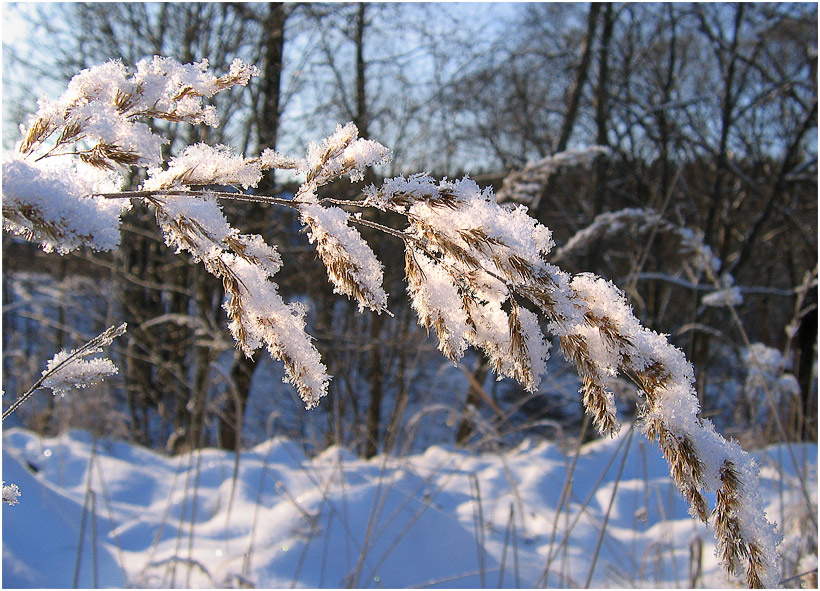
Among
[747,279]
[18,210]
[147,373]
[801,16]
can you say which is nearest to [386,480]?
[18,210]

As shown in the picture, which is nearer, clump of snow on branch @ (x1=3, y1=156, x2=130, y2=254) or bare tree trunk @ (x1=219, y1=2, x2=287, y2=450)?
clump of snow on branch @ (x1=3, y1=156, x2=130, y2=254)

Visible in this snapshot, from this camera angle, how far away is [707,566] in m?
2.10

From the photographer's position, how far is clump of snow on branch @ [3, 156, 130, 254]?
0.37m

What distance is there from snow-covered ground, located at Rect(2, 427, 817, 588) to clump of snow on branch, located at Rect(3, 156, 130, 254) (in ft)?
4.06

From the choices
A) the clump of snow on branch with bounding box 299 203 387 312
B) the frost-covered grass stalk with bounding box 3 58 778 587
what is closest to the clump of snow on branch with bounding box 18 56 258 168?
the frost-covered grass stalk with bounding box 3 58 778 587

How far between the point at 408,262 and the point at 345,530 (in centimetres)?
174

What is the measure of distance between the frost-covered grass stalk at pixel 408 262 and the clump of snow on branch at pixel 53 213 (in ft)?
0.13

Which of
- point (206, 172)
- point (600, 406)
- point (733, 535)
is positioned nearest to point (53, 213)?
point (206, 172)

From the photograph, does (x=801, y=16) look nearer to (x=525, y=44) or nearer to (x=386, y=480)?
(x=525, y=44)

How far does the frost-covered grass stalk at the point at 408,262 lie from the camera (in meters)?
0.48

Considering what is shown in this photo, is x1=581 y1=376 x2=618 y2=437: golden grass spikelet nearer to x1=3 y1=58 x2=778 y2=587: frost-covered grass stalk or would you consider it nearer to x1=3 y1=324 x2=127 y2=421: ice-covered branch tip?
x1=3 y1=58 x2=778 y2=587: frost-covered grass stalk

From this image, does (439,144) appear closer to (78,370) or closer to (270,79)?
(270,79)

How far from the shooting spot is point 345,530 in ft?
6.59

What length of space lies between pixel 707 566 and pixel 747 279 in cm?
1119
